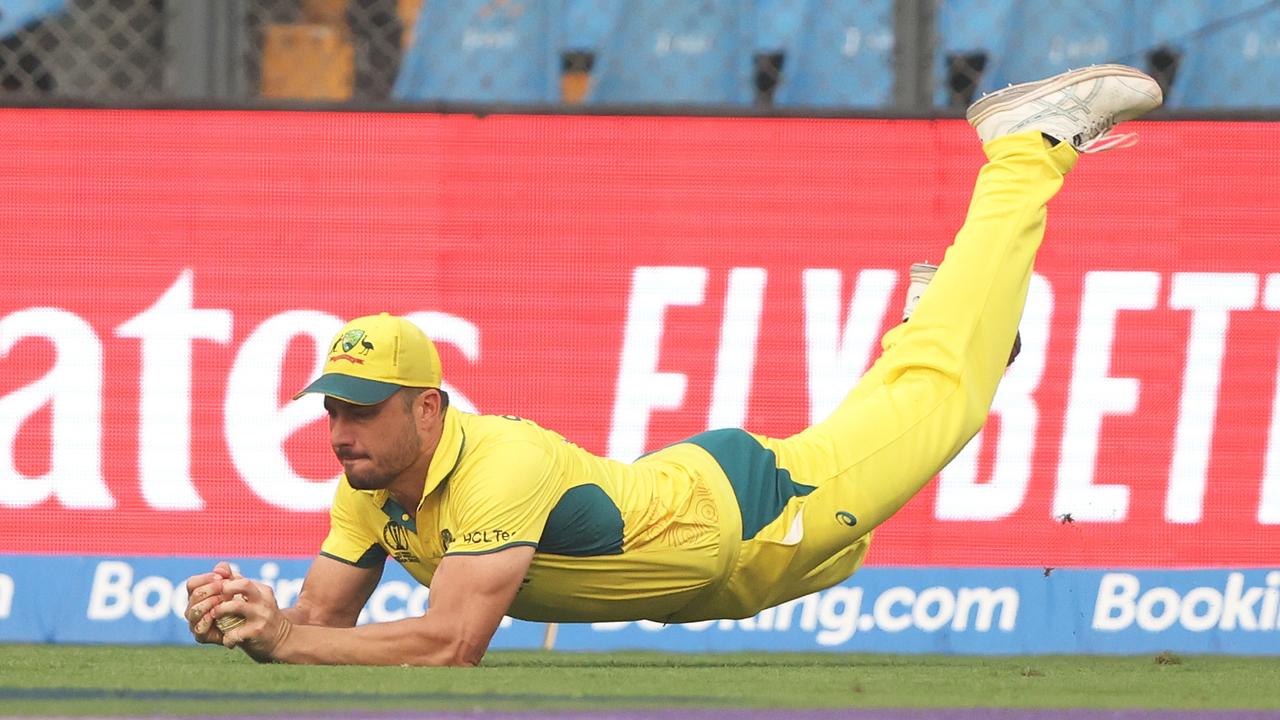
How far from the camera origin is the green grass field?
351cm

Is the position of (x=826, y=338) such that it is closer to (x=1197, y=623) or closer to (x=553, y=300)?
(x=553, y=300)

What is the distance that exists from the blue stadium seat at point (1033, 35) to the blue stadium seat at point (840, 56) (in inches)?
9.6

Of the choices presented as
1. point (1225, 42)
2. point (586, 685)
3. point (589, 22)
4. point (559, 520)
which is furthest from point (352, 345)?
point (1225, 42)

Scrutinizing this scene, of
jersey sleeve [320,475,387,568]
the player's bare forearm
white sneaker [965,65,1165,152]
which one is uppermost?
white sneaker [965,65,1165,152]

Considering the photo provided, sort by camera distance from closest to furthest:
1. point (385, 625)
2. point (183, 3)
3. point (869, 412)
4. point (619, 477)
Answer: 1. point (385, 625)
2. point (619, 477)
3. point (869, 412)
4. point (183, 3)

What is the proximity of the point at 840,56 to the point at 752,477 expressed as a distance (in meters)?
2.67

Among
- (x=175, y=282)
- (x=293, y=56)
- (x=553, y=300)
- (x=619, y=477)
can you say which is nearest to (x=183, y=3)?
(x=293, y=56)

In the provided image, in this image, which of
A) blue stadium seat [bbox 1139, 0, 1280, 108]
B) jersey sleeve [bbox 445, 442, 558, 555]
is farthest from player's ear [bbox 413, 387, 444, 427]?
blue stadium seat [bbox 1139, 0, 1280, 108]

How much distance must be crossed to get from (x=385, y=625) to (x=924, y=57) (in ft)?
11.2

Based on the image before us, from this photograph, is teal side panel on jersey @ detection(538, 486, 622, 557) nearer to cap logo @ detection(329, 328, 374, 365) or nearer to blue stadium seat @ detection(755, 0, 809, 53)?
cap logo @ detection(329, 328, 374, 365)

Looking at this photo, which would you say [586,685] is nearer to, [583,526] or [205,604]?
[583,526]

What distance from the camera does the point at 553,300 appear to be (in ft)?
21.6

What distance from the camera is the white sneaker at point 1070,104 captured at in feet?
18.0

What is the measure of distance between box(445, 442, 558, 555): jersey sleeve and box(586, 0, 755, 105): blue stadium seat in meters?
3.03
